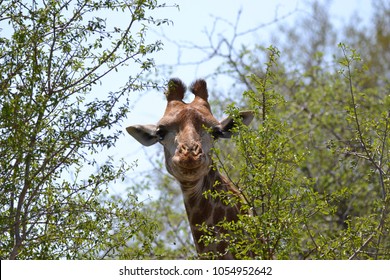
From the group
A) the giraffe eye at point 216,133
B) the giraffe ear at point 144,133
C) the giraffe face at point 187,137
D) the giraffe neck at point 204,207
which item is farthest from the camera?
the giraffe ear at point 144,133

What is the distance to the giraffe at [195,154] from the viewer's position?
26.0 ft

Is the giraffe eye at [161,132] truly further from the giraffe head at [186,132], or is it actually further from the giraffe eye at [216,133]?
the giraffe eye at [216,133]

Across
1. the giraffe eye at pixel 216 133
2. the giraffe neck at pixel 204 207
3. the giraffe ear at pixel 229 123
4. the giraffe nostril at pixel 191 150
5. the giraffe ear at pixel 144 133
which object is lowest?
the giraffe neck at pixel 204 207

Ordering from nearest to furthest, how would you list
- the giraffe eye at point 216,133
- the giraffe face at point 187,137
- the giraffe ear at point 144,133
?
the giraffe face at point 187,137 → the giraffe eye at point 216,133 → the giraffe ear at point 144,133

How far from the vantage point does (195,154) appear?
7859 mm

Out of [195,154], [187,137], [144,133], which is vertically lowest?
[195,154]

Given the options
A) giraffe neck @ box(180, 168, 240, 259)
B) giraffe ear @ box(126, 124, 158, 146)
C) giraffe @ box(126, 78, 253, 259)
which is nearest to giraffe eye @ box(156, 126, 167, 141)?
giraffe @ box(126, 78, 253, 259)

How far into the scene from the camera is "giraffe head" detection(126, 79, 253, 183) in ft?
25.9

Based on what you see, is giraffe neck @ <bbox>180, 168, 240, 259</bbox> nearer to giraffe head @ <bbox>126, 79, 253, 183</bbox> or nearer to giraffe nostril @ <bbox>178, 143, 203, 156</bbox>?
giraffe head @ <bbox>126, 79, 253, 183</bbox>

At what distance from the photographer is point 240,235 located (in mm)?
7219

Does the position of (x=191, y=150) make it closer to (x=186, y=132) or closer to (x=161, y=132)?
(x=186, y=132)

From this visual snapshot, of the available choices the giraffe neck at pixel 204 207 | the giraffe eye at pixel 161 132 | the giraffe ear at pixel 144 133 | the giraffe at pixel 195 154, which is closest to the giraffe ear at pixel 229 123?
the giraffe at pixel 195 154

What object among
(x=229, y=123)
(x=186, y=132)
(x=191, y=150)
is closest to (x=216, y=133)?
(x=229, y=123)

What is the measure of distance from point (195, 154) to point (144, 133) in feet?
3.22
